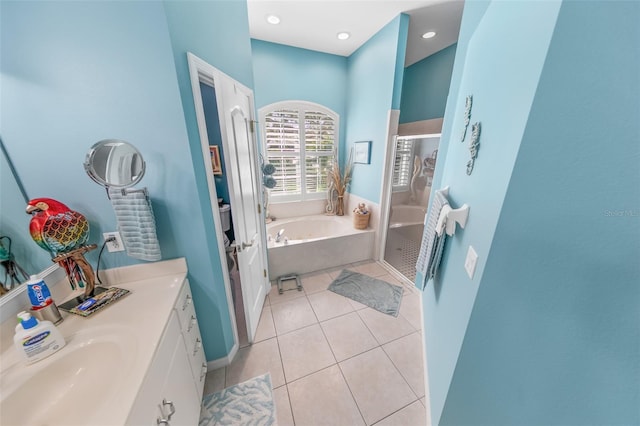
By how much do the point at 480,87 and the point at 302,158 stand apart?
2.45m

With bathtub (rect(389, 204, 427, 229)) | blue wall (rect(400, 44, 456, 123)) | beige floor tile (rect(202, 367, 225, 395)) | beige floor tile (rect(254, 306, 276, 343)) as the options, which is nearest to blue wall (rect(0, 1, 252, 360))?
beige floor tile (rect(202, 367, 225, 395))

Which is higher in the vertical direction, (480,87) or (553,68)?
(480,87)

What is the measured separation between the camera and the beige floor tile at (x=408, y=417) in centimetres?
125

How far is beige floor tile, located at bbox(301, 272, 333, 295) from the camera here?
7.81 ft

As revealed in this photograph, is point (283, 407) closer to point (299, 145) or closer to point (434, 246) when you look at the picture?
point (434, 246)

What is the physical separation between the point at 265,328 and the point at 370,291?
1182mm

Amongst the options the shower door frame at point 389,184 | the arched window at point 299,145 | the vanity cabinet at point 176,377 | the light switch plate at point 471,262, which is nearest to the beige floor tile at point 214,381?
the vanity cabinet at point 176,377

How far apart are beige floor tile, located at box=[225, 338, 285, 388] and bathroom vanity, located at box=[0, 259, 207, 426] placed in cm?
39

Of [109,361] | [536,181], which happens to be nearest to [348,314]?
[109,361]

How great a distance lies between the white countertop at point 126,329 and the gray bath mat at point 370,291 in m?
1.68

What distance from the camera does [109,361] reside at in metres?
0.80

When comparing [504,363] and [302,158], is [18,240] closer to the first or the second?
[504,363]

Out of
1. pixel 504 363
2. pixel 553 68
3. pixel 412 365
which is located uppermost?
pixel 553 68

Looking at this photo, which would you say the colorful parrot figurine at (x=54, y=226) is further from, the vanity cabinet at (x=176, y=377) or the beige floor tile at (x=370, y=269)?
the beige floor tile at (x=370, y=269)
